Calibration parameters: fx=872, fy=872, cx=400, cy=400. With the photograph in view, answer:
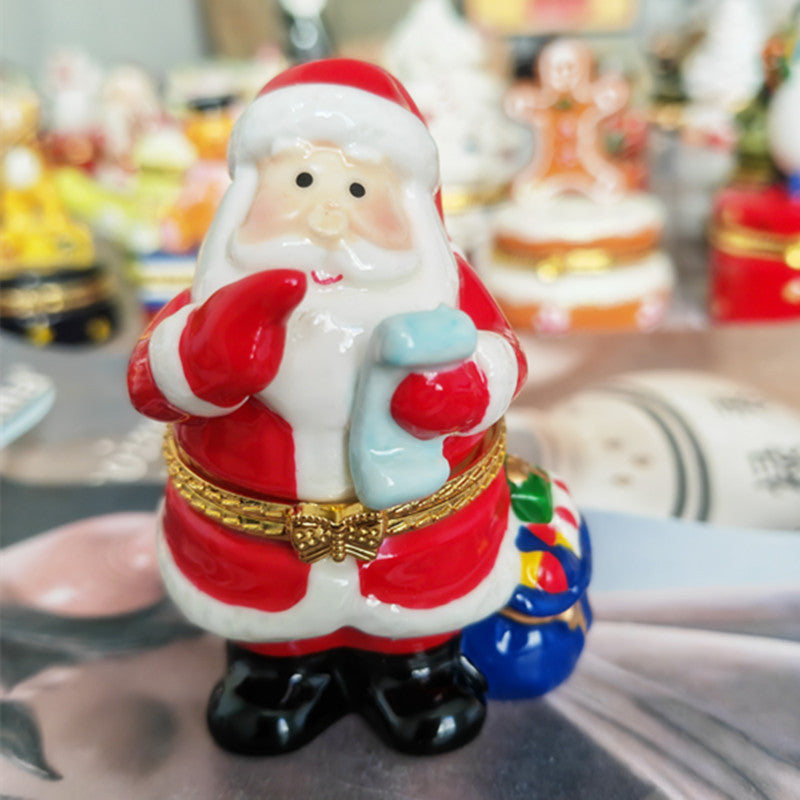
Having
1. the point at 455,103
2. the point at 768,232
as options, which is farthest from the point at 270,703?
the point at 455,103

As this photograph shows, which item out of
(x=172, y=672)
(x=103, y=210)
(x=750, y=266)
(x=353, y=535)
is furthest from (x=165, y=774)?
(x=103, y=210)

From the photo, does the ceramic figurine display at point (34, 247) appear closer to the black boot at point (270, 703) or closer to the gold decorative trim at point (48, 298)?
the gold decorative trim at point (48, 298)

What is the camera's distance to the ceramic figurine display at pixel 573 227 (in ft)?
4.51

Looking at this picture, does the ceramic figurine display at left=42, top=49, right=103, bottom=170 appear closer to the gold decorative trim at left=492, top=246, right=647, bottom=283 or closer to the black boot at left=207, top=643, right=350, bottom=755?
the gold decorative trim at left=492, top=246, right=647, bottom=283

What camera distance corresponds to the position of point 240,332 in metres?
0.40

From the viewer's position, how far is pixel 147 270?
4.61ft

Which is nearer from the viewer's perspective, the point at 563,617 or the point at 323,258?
the point at 323,258

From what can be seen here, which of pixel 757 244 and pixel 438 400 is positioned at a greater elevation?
pixel 438 400

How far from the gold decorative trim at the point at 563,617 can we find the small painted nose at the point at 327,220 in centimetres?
27

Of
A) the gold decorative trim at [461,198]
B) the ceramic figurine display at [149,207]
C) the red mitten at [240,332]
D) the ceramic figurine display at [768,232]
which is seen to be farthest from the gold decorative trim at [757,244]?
the red mitten at [240,332]

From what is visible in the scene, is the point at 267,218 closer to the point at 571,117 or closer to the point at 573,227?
the point at 573,227

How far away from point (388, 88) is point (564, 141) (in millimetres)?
Result: 1120

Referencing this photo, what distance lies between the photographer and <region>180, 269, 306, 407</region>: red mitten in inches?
15.8

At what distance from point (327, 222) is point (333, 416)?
10 centimetres
